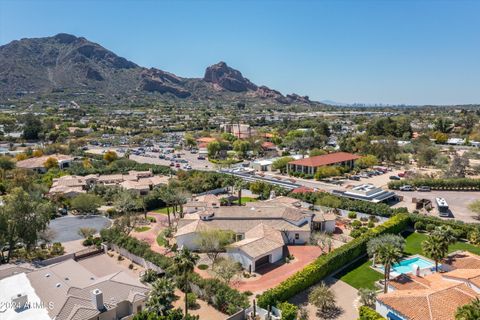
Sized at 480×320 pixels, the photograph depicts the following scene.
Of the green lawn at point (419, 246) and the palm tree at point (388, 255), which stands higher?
the palm tree at point (388, 255)

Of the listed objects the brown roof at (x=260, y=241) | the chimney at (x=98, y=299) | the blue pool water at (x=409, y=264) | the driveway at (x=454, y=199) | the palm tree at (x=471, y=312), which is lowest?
the blue pool water at (x=409, y=264)

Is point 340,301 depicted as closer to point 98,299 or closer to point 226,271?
point 226,271

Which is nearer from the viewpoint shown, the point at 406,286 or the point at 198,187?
the point at 406,286

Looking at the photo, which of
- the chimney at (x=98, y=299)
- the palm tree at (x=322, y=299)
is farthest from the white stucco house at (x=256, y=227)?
the chimney at (x=98, y=299)

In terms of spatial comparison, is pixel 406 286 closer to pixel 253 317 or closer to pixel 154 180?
pixel 253 317

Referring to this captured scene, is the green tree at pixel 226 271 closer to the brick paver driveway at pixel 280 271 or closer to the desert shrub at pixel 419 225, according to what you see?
the brick paver driveway at pixel 280 271

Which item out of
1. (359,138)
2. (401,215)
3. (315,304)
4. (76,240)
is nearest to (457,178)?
(401,215)
